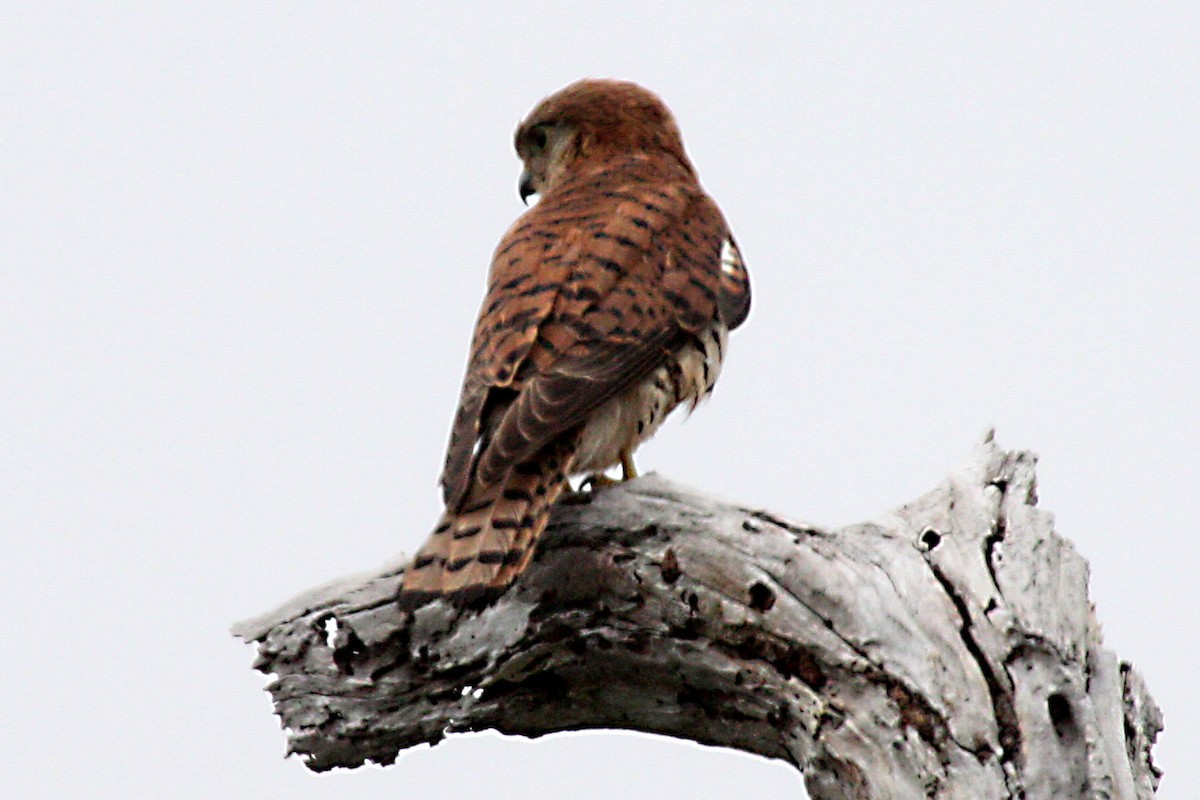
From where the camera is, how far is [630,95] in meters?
6.35

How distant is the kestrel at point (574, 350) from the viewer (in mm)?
4738

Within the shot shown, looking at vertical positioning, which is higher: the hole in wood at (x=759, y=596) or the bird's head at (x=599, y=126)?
the bird's head at (x=599, y=126)

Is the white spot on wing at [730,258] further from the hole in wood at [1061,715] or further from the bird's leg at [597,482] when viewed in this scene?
the hole in wood at [1061,715]

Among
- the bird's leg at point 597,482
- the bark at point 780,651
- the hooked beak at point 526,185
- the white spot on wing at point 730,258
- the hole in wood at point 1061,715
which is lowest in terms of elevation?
the hole in wood at point 1061,715

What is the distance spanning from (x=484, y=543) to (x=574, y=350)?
67cm

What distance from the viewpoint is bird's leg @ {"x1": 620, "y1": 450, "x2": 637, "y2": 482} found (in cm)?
547

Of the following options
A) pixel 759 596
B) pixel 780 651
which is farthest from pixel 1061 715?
pixel 759 596

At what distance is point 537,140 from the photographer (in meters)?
6.54

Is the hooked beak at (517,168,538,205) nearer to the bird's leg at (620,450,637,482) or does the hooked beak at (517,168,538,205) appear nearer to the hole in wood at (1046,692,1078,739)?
the bird's leg at (620,450,637,482)

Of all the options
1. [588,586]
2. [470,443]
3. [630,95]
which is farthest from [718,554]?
[630,95]

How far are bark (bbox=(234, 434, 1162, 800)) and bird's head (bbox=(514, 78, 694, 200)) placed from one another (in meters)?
1.57

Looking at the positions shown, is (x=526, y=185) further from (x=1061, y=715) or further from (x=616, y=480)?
(x=1061, y=715)

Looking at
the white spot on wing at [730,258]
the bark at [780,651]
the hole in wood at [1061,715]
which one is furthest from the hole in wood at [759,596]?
the white spot on wing at [730,258]

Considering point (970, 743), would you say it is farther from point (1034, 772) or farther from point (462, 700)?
point (462, 700)
